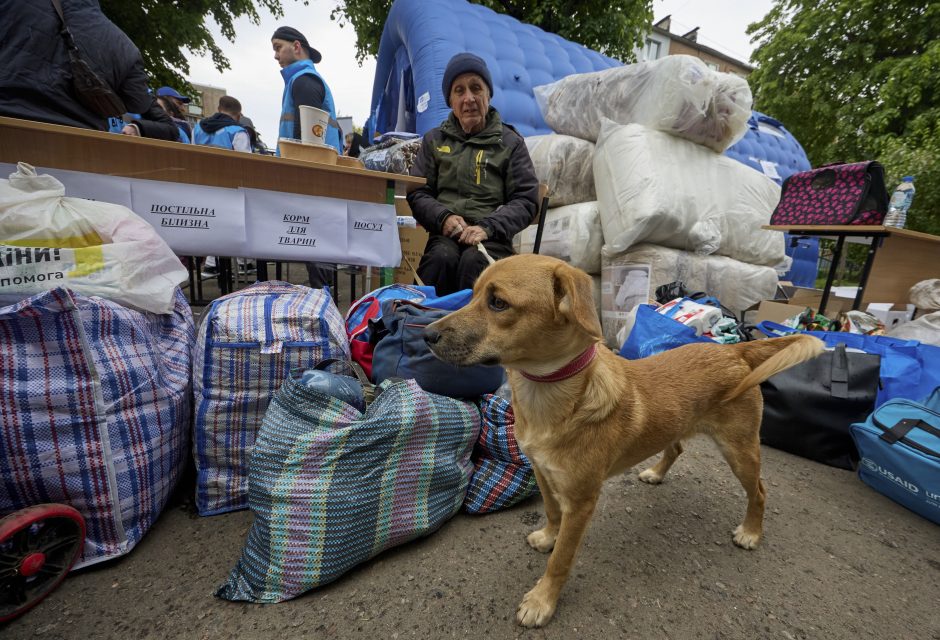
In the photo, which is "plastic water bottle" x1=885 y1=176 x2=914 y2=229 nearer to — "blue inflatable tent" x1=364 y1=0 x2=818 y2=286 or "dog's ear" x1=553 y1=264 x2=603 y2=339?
"blue inflatable tent" x1=364 y1=0 x2=818 y2=286

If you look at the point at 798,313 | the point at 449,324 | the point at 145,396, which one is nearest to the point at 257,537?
the point at 145,396

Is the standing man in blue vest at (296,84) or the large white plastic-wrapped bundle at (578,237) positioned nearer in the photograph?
the standing man in blue vest at (296,84)

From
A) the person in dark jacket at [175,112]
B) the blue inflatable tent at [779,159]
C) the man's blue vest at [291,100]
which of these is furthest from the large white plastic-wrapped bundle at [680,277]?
the person in dark jacket at [175,112]

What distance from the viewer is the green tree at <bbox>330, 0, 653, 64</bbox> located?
947 centimetres

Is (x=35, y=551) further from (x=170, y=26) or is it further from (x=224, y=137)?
(x=170, y=26)

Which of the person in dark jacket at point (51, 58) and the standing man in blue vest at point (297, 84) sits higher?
the standing man in blue vest at point (297, 84)

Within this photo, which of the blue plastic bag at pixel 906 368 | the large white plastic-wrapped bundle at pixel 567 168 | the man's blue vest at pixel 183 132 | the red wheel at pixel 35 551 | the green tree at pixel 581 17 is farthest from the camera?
the green tree at pixel 581 17

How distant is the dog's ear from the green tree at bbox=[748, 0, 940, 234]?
1088 centimetres

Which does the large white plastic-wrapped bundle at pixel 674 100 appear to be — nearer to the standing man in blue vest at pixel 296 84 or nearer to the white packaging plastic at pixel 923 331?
the white packaging plastic at pixel 923 331

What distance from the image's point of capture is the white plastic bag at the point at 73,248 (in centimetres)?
120

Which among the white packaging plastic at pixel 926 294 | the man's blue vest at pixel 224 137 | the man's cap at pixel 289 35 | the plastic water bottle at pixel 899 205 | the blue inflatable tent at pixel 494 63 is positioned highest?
the blue inflatable tent at pixel 494 63

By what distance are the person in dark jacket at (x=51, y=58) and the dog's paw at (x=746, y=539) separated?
151 inches

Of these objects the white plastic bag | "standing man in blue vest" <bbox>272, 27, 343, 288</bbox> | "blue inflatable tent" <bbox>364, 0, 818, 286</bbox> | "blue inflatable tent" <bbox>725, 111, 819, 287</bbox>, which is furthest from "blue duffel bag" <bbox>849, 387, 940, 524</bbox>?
"blue inflatable tent" <bbox>725, 111, 819, 287</bbox>

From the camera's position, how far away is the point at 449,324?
3.98 feet
